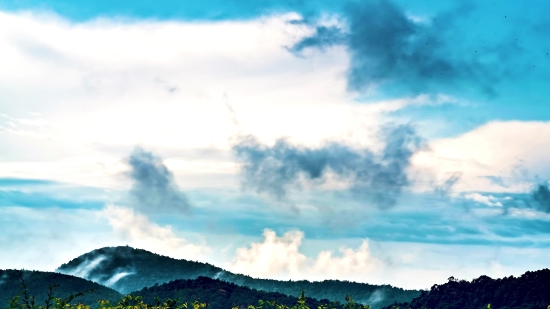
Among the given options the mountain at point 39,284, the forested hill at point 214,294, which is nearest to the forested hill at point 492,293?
the forested hill at point 214,294

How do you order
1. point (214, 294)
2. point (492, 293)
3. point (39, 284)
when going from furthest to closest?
point (39, 284) → point (214, 294) → point (492, 293)

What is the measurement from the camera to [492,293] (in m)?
130

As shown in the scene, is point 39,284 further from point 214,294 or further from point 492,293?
point 492,293

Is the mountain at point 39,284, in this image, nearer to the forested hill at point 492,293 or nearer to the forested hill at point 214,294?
the forested hill at point 214,294

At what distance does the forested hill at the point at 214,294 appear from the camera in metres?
132

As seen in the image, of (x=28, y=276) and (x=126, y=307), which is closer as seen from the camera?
(x=126, y=307)

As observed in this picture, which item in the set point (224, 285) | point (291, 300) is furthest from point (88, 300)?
point (291, 300)

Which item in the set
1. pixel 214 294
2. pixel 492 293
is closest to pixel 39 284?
pixel 214 294

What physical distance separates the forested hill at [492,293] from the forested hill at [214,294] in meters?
19.3

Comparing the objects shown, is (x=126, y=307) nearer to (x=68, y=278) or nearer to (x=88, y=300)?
(x=88, y=300)

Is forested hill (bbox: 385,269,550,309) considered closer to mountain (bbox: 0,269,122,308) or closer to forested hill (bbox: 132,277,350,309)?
forested hill (bbox: 132,277,350,309)

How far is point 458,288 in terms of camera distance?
13438 centimetres

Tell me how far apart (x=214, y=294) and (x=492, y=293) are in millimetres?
54062

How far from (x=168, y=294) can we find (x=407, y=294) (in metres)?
81.6
